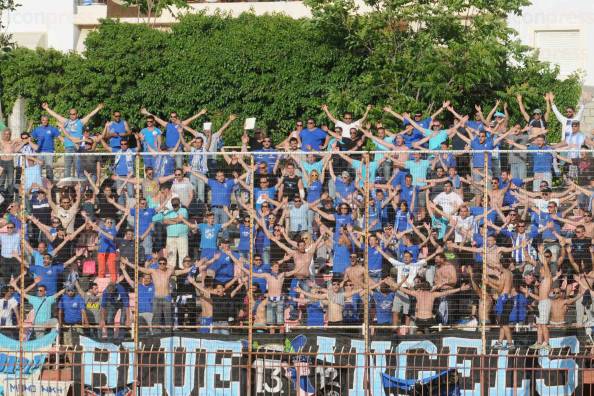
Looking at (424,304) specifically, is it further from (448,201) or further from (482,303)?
(448,201)

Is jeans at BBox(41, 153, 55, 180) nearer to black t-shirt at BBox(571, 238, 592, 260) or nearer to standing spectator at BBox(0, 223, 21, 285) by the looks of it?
standing spectator at BBox(0, 223, 21, 285)

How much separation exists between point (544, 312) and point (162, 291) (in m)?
5.01

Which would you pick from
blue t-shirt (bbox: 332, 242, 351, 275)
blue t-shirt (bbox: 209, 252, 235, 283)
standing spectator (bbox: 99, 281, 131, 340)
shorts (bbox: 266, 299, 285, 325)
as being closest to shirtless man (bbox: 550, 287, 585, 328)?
blue t-shirt (bbox: 332, 242, 351, 275)

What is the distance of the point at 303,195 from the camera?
683 inches

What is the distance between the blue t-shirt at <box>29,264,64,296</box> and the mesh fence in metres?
0.02

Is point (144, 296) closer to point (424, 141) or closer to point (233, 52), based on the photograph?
point (424, 141)

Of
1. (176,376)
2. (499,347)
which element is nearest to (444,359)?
(499,347)

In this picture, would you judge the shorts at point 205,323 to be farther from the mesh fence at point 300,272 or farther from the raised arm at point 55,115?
the raised arm at point 55,115

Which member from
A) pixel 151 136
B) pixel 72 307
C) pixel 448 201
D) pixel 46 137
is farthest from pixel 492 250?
pixel 46 137

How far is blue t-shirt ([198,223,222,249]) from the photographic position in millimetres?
17359

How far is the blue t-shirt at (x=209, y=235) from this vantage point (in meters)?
17.4

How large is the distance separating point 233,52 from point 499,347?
1924 cm

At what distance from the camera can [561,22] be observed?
1442 inches

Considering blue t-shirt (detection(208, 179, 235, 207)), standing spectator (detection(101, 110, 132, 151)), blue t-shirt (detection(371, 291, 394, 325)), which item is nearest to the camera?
blue t-shirt (detection(371, 291, 394, 325))
